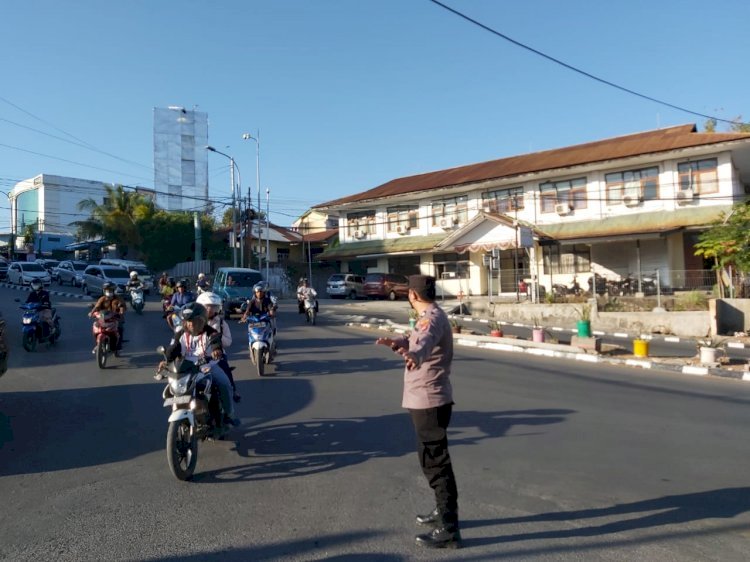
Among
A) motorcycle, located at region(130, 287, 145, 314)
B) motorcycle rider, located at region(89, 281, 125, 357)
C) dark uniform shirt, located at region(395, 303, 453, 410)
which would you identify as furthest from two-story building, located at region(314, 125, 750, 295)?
dark uniform shirt, located at region(395, 303, 453, 410)

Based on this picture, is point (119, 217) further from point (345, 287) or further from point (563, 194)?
point (563, 194)

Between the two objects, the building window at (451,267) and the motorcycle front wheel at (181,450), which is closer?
the motorcycle front wheel at (181,450)

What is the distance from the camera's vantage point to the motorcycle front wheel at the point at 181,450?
5422 mm

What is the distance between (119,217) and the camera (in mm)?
45438

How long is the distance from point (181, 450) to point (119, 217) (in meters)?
43.7

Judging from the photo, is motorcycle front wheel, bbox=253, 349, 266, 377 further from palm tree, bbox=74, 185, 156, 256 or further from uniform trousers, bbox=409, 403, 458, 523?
palm tree, bbox=74, 185, 156, 256

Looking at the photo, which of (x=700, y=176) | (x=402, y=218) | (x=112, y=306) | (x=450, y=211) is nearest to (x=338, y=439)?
(x=112, y=306)

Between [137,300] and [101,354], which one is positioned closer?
[101,354]

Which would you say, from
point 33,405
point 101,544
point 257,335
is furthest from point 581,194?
point 101,544

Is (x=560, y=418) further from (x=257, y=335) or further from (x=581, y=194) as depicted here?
(x=581, y=194)

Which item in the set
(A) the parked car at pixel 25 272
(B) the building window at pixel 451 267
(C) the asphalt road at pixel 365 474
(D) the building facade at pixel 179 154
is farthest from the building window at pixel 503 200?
(D) the building facade at pixel 179 154

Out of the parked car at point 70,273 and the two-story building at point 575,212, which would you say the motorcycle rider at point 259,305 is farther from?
the parked car at point 70,273

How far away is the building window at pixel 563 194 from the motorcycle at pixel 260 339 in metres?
23.6

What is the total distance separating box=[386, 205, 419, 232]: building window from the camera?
38469 millimetres
